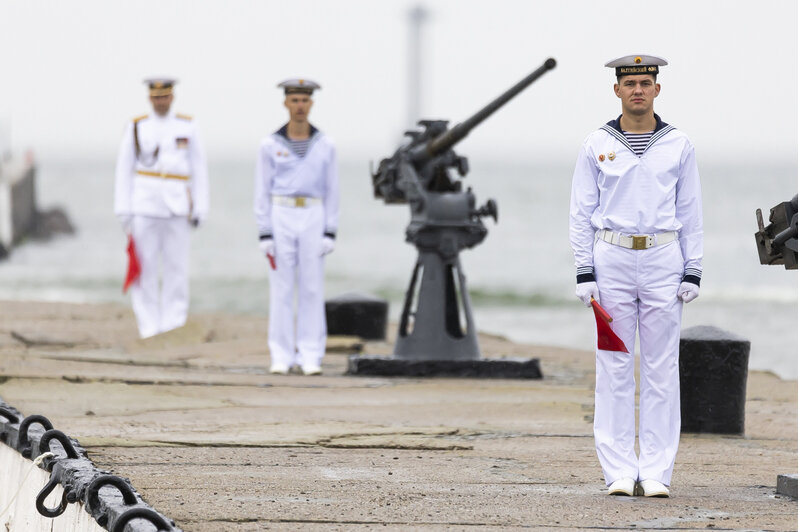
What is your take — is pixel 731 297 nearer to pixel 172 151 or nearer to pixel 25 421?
pixel 172 151

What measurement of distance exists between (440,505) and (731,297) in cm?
2488

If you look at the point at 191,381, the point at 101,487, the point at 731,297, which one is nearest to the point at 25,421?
the point at 101,487

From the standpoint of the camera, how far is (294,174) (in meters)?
11.1

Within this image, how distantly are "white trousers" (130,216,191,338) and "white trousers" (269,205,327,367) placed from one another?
6.91ft

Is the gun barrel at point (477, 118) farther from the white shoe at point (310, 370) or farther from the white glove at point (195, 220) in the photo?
the white glove at point (195, 220)

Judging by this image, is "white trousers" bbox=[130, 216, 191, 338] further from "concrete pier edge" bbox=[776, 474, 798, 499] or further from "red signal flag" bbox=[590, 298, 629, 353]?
"concrete pier edge" bbox=[776, 474, 798, 499]

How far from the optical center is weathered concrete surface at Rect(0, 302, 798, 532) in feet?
19.8

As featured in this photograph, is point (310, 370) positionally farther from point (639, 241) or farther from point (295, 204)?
point (639, 241)

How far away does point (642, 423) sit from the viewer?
674 cm

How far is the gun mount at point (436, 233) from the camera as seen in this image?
37.2 feet

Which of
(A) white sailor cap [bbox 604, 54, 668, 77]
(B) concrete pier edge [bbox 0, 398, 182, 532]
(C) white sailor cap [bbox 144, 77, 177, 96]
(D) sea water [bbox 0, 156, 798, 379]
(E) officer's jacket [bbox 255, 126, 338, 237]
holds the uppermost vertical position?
(C) white sailor cap [bbox 144, 77, 177, 96]

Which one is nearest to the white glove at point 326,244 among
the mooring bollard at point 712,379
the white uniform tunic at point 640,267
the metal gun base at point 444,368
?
the metal gun base at point 444,368

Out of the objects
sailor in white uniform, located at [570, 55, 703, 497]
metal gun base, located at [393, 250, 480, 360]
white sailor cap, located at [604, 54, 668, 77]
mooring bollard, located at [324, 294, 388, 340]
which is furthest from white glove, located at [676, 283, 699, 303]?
mooring bollard, located at [324, 294, 388, 340]

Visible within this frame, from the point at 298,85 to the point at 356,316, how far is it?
338 cm
